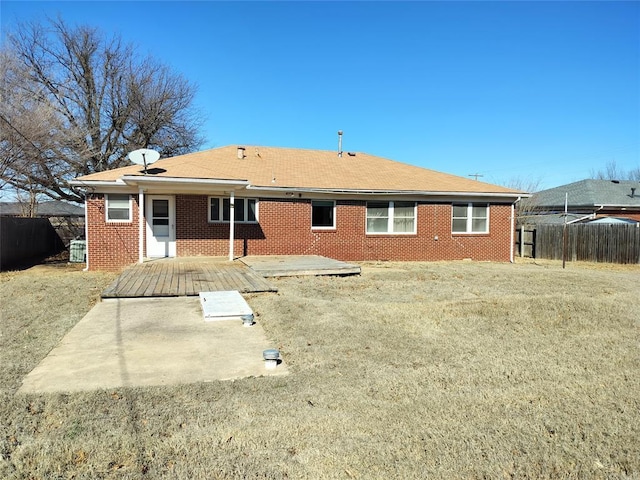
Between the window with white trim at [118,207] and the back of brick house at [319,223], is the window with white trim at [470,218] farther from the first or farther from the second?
the window with white trim at [118,207]

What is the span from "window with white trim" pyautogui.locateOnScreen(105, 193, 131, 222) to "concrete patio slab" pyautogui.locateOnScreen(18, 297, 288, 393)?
798 centimetres

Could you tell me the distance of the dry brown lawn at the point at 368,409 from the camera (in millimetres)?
2844

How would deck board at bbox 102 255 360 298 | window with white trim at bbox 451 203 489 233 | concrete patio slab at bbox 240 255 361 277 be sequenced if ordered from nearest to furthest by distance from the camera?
1. deck board at bbox 102 255 360 298
2. concrete patio slab at bbox 240 255 361 277
3. window with white trim at bbox 451 203 489 233

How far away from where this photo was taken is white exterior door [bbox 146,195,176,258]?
14266 mm

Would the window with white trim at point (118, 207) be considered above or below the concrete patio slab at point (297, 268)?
above

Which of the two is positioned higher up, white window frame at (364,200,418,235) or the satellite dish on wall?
the satellite dish on wall

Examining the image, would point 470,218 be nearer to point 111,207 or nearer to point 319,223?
point 319,223

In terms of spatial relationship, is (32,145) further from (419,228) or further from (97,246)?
(419,228)

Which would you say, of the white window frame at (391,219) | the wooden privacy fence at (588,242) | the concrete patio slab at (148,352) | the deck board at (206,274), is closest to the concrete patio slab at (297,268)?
the deck board at (206,274)

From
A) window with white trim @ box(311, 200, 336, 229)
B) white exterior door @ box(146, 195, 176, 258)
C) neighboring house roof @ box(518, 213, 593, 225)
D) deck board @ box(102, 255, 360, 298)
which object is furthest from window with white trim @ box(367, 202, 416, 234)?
neighboring house roof @ box(518, 213, 593, 225)

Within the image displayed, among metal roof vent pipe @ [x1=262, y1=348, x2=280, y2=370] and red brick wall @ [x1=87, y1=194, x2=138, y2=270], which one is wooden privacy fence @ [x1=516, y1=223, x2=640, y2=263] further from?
metal roof vent pipe @ [x1=262, y1=348, x2=280, y2=370]

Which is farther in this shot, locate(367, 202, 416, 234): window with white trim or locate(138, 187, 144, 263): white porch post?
locate(367, 202, 416, 234): window with white trim

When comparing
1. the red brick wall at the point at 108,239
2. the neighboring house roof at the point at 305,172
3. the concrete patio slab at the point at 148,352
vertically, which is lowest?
the concrete patio slab at the point at 148,352

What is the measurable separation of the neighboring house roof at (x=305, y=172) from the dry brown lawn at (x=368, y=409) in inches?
334
